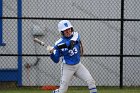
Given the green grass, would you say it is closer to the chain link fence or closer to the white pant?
the chain link fence

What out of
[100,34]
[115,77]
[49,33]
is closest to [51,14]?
[49,33]

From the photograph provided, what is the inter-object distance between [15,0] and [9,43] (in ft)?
3.39

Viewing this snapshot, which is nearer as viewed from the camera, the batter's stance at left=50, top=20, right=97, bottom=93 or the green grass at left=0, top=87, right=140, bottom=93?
the batter's stance at left=50, top=20, right=97, bottom=93

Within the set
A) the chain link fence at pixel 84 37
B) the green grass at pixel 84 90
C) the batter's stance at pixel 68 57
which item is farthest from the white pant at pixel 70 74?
the chain link fence at pixel 84 37

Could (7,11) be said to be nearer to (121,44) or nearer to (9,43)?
(9,43)

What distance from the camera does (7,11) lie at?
12961mm

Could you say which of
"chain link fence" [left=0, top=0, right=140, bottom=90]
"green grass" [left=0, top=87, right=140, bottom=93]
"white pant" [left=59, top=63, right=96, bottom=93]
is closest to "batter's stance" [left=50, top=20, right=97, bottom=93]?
"white pant" [left=59, top=63, right=96, bottom=93]

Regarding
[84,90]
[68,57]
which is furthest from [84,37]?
[68,57]

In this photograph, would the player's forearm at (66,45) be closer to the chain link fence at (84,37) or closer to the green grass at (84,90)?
the green grass at (84,90)

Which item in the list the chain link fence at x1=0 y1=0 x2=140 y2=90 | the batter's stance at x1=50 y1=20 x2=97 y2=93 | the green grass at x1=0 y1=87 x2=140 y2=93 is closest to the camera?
the batter's stance at x1=50 y1=20 x2=97 y2=93

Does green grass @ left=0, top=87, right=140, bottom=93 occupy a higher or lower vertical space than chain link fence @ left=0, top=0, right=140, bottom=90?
lower

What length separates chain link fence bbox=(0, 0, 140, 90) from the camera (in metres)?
13.0

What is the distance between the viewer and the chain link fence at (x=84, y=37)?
42.7 feet

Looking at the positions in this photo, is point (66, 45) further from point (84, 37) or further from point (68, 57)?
point (84, 37)
